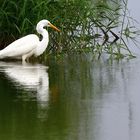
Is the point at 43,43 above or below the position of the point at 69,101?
above

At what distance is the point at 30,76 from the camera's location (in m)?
11.6

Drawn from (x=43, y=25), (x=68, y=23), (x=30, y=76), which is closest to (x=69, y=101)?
(x=30, y=76)

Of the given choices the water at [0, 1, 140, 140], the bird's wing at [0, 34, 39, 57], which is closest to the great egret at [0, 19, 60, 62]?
the bird's wing at [0, 34, 39, 57]

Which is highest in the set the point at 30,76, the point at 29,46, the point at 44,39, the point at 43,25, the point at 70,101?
the point at 43,25

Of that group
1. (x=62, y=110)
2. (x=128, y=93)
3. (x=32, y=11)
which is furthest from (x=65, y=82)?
(x=32, y=11)

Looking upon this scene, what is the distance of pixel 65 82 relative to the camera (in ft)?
36.9

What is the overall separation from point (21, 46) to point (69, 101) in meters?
4.77

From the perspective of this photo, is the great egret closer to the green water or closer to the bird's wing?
the bird's wing

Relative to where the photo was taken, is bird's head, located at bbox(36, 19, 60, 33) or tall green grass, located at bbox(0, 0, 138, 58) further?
tall green grass, located at bbox(0, 0, 138, 58)

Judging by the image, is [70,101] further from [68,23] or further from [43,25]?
[68,23]

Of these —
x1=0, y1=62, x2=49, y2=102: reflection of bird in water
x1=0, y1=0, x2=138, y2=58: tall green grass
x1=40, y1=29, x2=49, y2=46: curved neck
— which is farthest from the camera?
x1=0, y1=0, x2=138, y2=58: tall green grass

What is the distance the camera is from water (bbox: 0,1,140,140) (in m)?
7.70

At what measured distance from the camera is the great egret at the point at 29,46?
13961 millimetres

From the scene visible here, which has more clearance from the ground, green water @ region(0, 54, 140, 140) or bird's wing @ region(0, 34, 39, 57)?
bird's wing @ region(0, 34, 39, 57)
